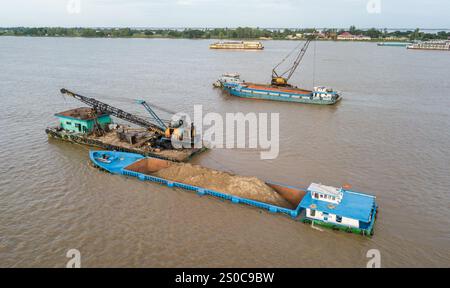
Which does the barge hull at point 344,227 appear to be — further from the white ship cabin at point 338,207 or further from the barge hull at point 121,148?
the barge hull at point 121,148

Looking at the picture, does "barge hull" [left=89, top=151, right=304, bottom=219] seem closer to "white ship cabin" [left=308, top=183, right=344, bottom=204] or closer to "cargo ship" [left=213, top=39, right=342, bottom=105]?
"white ship cabin" [left=308, top=183, right=344, bottom=204]

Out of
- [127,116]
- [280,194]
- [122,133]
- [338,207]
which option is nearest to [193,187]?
[280,194]

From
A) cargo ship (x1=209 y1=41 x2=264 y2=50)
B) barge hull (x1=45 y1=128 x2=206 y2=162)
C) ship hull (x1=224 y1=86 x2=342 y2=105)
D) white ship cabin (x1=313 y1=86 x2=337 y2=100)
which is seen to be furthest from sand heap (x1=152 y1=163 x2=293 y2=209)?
cargo ship (x1=209 y1=41 x2=264 y2=50)

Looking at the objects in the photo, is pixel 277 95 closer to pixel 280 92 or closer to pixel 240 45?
pixel 280 92

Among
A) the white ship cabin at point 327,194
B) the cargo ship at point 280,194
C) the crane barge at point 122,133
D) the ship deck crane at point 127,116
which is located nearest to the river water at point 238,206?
the cargo ship at point 280,194

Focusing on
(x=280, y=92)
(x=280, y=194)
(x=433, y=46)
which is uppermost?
(x=433, y=46)
